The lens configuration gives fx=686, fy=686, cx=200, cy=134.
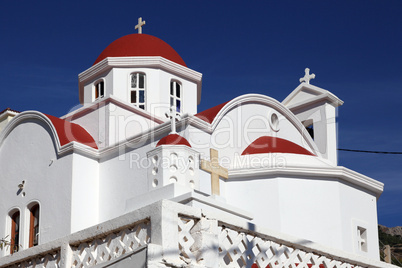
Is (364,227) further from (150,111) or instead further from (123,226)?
(123,226)

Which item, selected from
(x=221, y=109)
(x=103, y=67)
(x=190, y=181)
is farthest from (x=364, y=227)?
(x=103, y=67)

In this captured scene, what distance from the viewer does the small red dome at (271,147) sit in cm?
1294

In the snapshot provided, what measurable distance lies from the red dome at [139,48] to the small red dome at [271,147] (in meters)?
3.80

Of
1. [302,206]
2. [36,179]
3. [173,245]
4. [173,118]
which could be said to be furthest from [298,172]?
[173,245]

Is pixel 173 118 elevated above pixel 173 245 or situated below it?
above

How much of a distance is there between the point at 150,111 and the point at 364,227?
17.2ft

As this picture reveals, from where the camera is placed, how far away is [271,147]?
13.0 metres

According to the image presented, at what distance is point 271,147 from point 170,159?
4.60 meters

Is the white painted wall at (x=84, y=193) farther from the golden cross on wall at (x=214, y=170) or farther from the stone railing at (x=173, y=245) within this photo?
the stone railing at (x=173, y=245)

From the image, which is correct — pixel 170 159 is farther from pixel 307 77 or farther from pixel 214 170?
pixel 307 77

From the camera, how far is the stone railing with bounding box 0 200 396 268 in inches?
197

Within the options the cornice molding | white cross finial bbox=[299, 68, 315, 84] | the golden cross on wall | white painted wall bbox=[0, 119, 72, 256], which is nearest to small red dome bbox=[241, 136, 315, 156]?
the cornice molding

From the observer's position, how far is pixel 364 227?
1272 cm

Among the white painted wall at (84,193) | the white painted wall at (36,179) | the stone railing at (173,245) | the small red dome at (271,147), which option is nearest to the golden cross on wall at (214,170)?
the small red dome at (271,147)
